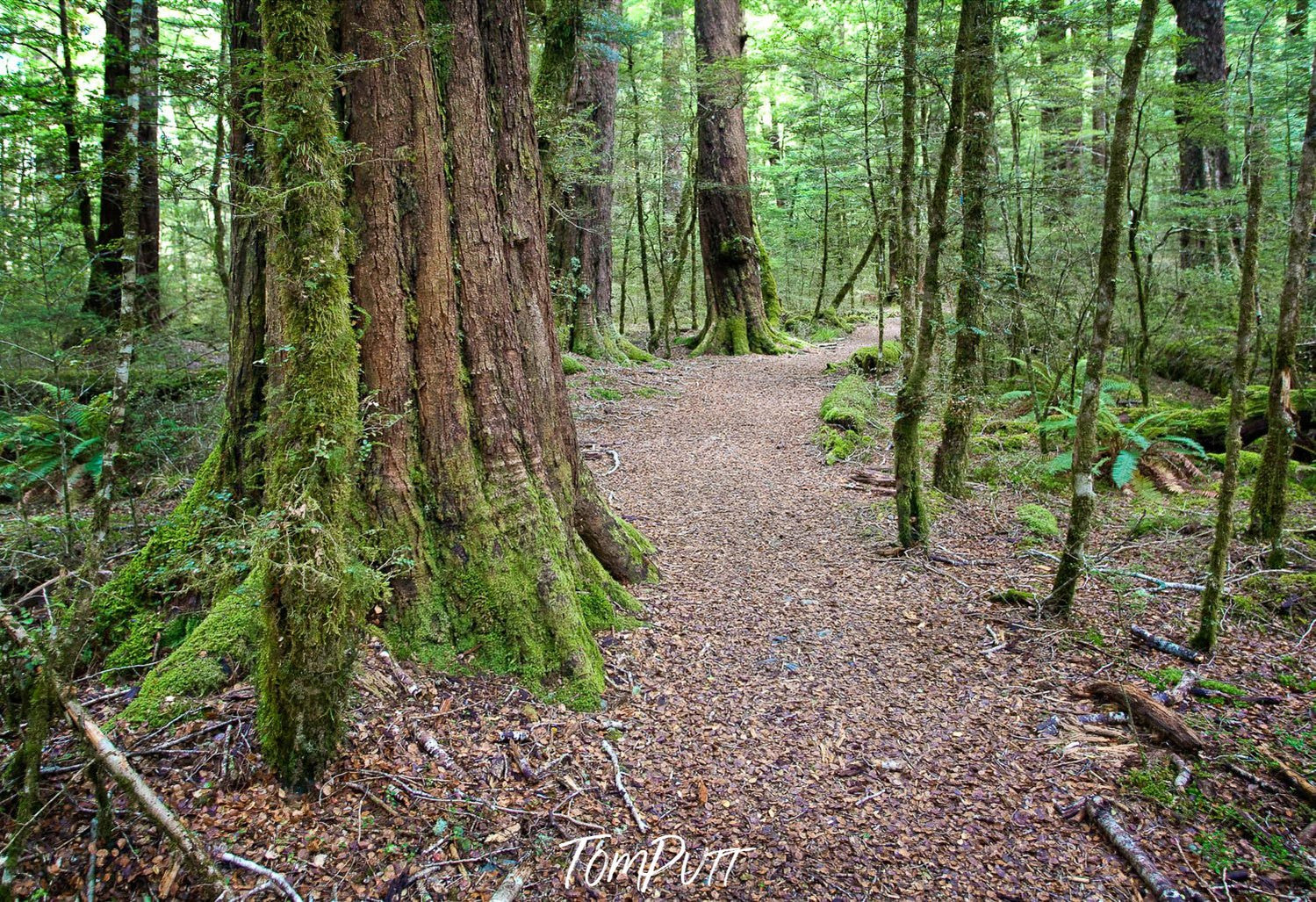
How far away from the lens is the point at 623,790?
2.95 m

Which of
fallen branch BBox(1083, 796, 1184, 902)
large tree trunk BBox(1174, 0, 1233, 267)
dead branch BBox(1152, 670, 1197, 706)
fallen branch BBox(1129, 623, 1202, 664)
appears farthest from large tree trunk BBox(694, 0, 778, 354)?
fallen branch BBox(1083, 796, 1184, 902)

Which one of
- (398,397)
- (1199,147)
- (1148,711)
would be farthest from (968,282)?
(1199,147)

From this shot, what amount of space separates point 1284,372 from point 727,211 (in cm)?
1104

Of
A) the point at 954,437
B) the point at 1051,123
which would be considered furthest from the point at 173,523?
the point at 1051,123

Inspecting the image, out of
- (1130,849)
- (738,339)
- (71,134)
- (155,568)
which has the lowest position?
(1130,849)

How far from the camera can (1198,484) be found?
22.7 ft

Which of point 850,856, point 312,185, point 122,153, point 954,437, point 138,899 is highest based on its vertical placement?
point 122,153

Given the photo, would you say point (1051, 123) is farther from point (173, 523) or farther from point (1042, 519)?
point (173, 523)

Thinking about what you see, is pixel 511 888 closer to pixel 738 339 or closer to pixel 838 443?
pixel 838 443

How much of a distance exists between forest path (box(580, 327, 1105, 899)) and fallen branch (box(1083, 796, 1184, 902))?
0.30ft

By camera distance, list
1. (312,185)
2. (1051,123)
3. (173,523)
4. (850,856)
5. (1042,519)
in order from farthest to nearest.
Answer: (1051,123) → (1042,519) → (173,523) → (850,856) → (312,185)

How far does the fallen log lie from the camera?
322cm

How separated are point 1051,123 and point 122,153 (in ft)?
49.5

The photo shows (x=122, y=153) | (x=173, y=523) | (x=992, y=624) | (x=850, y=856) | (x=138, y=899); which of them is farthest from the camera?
(x=992, y=624)
